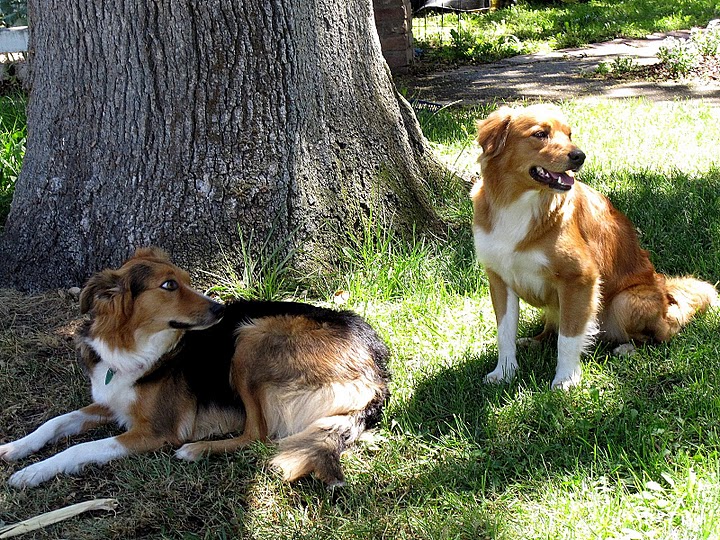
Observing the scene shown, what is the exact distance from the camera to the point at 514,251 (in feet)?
11.8

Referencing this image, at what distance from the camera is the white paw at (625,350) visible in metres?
3.94

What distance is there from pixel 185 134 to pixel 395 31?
705 centimetres

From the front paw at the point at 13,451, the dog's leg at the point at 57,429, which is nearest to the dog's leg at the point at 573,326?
the dog's leg at the point at 57,429

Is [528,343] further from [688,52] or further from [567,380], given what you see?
[688,52]

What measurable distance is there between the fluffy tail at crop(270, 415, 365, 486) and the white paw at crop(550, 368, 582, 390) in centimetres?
99

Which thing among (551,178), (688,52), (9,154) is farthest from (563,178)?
(688,52)

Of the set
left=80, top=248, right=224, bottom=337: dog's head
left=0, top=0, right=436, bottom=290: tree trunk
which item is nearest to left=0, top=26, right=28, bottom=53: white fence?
left=0, top=0, right=436, bottom=290: tree trunk

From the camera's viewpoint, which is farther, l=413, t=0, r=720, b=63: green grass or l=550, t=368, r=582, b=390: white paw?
l=413, t=0, r=720, b=63: green grass

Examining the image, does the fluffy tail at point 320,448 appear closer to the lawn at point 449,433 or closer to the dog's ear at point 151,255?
the lawn at point 449,433

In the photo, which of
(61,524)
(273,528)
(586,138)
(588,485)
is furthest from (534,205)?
(586,138)

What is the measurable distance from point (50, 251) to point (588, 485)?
11.4 feet

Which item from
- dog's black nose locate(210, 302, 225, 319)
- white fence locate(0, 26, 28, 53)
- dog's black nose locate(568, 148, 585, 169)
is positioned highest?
white fence locate(0, 26, 28, 53)

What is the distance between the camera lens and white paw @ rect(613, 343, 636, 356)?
3936 millimetres

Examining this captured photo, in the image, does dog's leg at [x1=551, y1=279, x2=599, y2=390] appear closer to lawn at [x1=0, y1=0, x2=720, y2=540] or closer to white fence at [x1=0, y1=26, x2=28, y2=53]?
lawn at [x1=0, y1=0, x2=720, y2=540]
